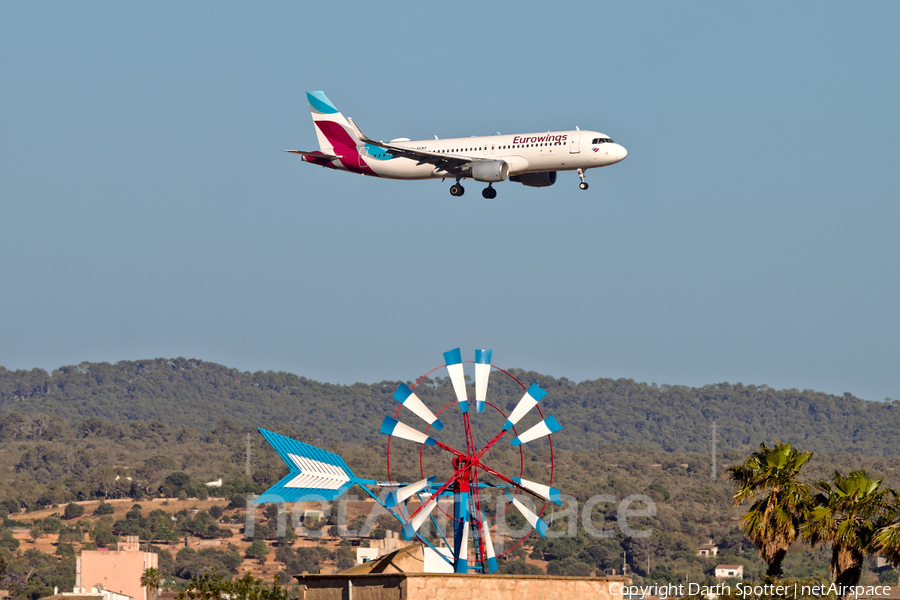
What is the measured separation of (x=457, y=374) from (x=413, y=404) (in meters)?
1.32

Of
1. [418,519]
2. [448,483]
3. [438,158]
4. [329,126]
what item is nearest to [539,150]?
[438,158]

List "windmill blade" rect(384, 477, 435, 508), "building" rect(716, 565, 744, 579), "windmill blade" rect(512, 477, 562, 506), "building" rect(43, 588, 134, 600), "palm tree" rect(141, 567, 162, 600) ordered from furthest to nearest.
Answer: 1. "building" rect(716, 565, 744, 579)
2. "palm tree" rect(141, 567, 162, 600)
3. "building" rect(43, 588, 134, 600)
4. "windmill blade" rect(512, 477, 562, 506)
5. "windmill blade" rect(384, 477, 435, 508)

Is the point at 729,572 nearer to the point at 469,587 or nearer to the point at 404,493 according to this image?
the point at 404,493

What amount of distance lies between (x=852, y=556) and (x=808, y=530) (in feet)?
4.23

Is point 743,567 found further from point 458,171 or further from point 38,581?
point 458,171

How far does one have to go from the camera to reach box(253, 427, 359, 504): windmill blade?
29644 mm

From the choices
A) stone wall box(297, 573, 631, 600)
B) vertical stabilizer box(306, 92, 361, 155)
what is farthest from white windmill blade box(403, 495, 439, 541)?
vertical stabilizer box(306, 92, 361, 155)

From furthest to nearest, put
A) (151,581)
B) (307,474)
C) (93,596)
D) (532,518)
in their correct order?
1. (151,581)
2. (93,596)
3. (532,518)
4. (307,474)

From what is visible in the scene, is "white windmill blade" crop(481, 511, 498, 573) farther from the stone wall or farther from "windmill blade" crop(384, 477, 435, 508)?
the stone wall

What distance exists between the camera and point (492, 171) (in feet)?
201

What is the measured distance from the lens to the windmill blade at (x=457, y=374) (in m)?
31.5

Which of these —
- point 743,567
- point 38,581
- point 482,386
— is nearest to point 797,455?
point 482,386

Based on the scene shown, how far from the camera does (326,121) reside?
73625mm

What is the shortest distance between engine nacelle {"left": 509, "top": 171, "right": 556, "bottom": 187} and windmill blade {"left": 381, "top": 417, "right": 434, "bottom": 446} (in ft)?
108
